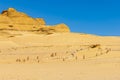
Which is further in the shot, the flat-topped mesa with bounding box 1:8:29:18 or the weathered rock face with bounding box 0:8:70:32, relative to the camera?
the flat-topped mesa with bounding box 1:8:29:18

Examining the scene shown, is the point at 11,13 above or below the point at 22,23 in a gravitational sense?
above

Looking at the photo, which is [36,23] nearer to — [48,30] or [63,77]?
[48,30]

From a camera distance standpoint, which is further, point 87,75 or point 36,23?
point 36,23

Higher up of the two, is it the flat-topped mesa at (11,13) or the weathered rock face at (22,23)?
the flat-topped mesa at (11,13)

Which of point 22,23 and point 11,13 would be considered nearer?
point 22,23

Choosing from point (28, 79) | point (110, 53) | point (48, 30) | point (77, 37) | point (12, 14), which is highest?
point (12, 14)

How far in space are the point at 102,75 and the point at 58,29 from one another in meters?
73.8

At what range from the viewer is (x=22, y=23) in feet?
298

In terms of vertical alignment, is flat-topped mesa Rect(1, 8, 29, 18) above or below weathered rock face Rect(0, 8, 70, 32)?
above

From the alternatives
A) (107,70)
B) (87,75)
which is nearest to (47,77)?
(87,75)

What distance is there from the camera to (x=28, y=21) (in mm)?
95375

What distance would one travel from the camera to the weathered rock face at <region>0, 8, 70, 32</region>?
82.3m

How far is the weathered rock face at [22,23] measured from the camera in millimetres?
82256

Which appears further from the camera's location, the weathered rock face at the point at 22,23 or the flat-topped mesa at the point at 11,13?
the flat-topped mesa at the point at 11,13
